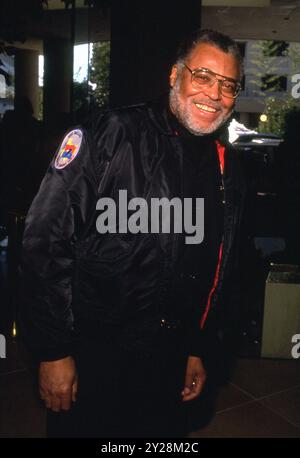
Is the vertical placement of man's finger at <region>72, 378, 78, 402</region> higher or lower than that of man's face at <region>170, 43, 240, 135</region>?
lower

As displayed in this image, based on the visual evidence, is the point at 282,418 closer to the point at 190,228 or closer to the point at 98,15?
the point at 190,228

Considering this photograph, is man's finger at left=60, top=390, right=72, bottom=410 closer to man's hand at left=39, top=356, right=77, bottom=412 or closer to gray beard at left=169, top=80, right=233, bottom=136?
man's hand at left=39, top=356, right=77, bottom=412

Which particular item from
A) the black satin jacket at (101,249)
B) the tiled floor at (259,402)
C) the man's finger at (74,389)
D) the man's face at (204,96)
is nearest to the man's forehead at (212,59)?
the man's face at (204,96)

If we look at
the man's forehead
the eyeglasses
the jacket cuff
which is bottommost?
the jacket cuff

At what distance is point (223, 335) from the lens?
14.0 ft

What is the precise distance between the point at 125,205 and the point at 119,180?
10cm

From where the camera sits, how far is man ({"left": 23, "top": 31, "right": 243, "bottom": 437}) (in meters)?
1.71

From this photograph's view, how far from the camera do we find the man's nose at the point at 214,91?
74.4 inches

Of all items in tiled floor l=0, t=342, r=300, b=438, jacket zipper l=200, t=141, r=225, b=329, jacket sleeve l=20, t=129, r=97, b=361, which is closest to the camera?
jacket sleeve l=20, t=129, r=97, b=361

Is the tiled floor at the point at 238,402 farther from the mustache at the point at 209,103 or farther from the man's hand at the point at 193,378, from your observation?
the mustache at the point at 209,103

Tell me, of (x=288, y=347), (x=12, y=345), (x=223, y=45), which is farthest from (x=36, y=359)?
(x=288, y=347)

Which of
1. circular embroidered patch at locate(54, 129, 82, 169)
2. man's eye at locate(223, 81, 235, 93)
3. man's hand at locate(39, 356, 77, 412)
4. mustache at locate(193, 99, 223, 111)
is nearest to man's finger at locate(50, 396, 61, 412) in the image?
man's hand at locate(39, 356, 77, 412)

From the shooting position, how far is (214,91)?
189 centimetres

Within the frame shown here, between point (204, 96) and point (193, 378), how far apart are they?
1289mm
